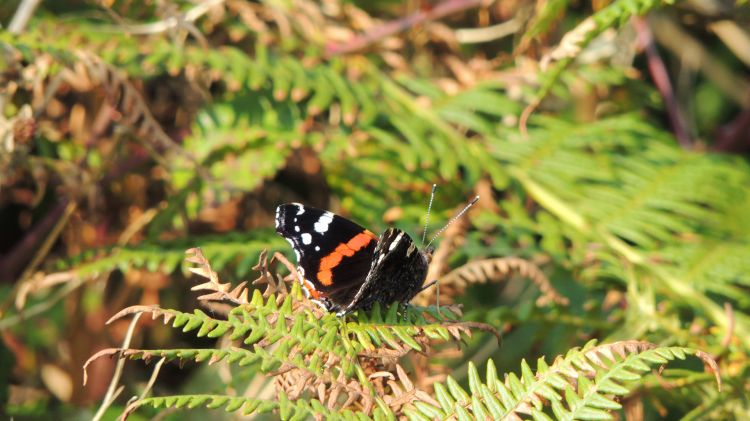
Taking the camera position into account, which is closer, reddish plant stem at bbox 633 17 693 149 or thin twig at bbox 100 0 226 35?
thin twig at bbox 100 0 226 35

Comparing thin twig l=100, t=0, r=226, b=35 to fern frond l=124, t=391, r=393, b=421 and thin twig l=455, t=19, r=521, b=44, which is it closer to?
thin twig l=455, t=19, r=521, b=44

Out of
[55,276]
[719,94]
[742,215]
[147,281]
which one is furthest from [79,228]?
[719,94]

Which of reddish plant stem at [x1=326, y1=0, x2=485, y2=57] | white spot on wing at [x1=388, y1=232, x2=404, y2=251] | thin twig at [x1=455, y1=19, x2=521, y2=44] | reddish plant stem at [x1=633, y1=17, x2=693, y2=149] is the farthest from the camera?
reddish plant stem at [x1=633, y1=17, x2=693, y2=149]

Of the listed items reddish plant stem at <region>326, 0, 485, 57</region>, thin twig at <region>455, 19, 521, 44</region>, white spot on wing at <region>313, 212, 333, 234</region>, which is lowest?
white spot on wing at <region>313, 212, 333, 234</region>

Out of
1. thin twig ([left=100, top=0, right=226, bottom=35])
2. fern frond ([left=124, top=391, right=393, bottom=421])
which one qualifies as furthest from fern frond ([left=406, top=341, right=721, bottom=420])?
thin twig ([left=100, top=0, right=226, bottom=35])

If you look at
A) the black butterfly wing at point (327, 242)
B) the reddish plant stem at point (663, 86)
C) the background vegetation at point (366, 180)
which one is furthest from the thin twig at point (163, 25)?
the reddish plant stem at point (663, 86)

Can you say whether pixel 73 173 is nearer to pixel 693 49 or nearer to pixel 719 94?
pixel 693 49

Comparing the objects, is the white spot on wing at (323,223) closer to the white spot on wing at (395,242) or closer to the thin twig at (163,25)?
the white spot on wing at (395,242)

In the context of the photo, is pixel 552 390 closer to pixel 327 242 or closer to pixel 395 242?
pixel 395 242
